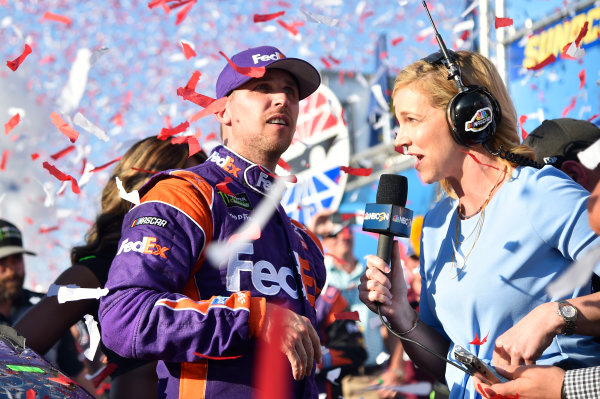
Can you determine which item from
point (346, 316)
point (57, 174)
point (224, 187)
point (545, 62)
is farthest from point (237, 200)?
point (545, 62)

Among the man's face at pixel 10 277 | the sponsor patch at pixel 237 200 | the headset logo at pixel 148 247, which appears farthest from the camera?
the man's face at pixel 10 277

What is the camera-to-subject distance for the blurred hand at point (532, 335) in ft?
8.79

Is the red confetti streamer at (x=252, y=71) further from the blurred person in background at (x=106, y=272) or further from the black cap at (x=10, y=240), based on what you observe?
the black cap at (x=10, y=240)

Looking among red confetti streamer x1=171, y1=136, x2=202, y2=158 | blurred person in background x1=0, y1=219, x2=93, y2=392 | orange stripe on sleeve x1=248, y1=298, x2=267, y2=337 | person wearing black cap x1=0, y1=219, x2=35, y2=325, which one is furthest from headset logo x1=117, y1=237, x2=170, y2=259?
person wearing black cap x1=0, y1=219, x2=35, y2=325

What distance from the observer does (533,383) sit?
259cm

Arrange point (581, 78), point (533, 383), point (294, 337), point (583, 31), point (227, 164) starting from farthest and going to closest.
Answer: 1. point (581, 78)
2. point (583, 31)
3. point (227, 164)
4. point (294, 337)
5. point (533, 383)

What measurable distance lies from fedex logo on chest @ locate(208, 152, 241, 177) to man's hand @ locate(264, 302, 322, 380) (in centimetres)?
86

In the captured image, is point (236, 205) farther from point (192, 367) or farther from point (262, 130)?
point (192, 367)

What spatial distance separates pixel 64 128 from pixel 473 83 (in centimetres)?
247

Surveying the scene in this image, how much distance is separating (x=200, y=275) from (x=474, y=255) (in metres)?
1.16

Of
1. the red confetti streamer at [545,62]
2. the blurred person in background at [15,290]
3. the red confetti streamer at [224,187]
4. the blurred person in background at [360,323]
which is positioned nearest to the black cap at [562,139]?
the red confetti streamer at [224,187]

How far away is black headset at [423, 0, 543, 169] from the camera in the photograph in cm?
309

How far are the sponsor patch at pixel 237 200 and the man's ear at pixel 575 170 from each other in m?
1.81

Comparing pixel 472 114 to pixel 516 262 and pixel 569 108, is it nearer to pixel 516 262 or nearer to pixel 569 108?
pixel 516 262
